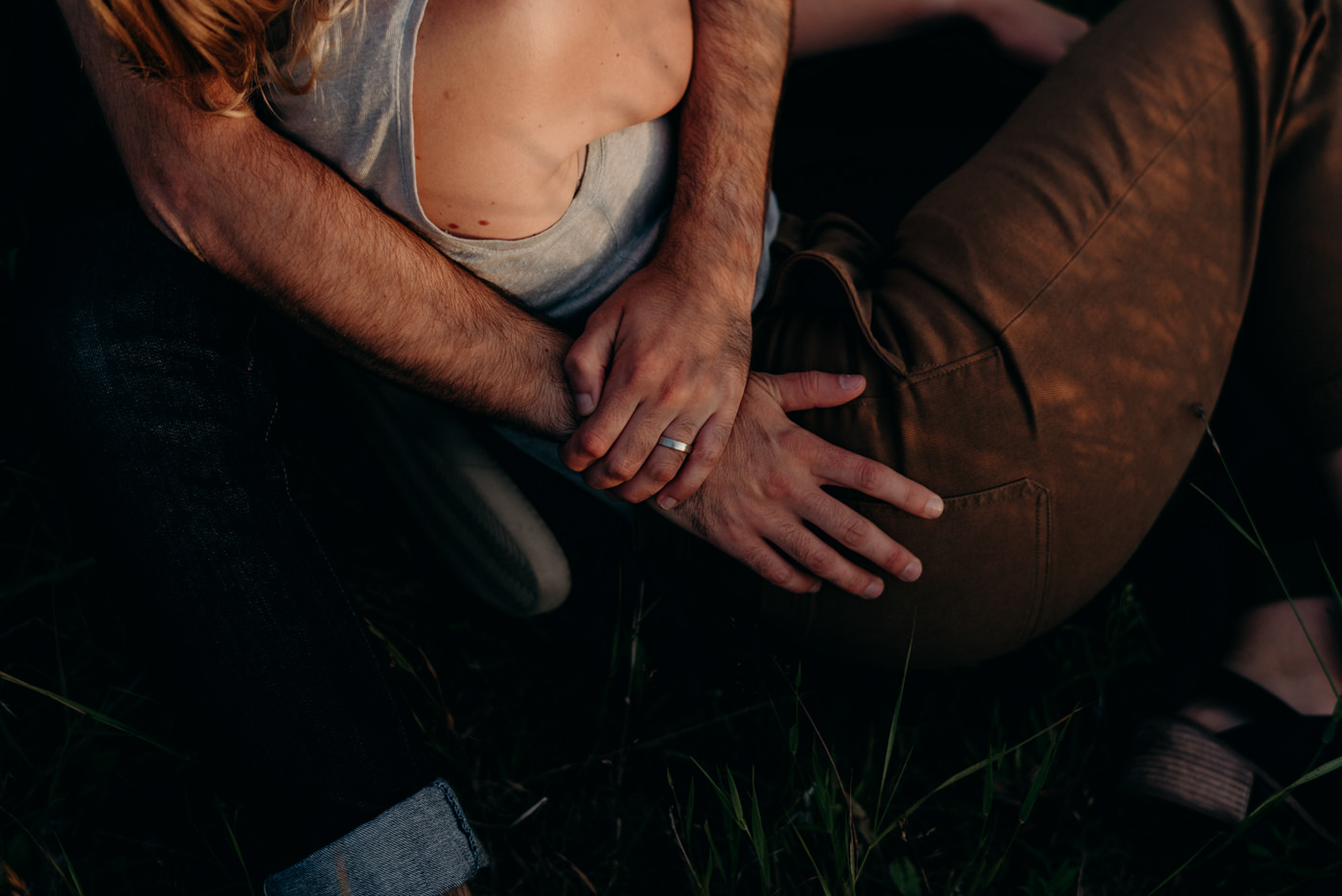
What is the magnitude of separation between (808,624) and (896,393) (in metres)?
0.42

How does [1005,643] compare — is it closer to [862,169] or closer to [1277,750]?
[1277,750]

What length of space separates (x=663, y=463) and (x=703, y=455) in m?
0.06

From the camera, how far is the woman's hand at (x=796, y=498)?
1119 mm

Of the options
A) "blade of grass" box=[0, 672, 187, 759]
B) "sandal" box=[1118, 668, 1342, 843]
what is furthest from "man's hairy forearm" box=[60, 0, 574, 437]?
"sandal" box=[1118, 668, 1342, 843]

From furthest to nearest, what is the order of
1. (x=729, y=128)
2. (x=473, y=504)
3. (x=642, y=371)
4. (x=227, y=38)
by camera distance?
(x=473, y=504), (x=729, y=128), (x=642, y=371), (x=227, y=38)

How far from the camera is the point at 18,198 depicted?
180 centimetres

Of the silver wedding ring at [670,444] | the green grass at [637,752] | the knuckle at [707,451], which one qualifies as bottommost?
the green grass at [637,752]

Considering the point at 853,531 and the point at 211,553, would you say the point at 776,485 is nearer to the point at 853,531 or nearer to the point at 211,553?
the point at 853,531

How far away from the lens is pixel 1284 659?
4.55 ft

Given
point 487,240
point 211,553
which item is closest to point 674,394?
point 487,240

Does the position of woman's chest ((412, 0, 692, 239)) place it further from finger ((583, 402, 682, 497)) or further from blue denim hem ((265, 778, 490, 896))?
blue denim hem ((265, 778, 490, 896))

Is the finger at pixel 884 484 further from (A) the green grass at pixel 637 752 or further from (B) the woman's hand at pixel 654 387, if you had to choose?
(A) the green grass at pixel 637 752

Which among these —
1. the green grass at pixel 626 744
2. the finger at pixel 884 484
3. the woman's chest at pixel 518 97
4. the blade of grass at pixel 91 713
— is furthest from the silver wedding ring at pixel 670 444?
the blade of grass at pixel 91 713

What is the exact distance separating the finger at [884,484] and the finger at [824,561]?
0.05m
